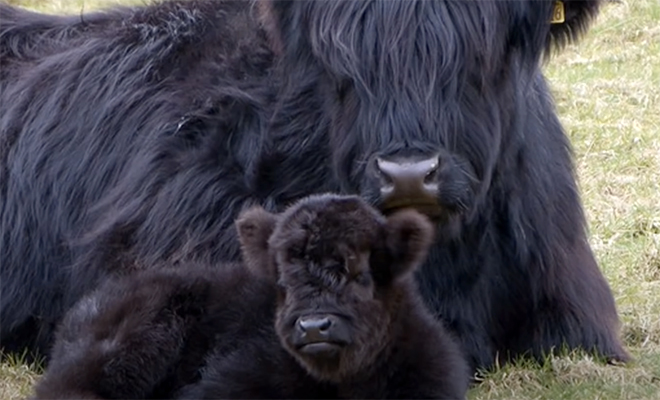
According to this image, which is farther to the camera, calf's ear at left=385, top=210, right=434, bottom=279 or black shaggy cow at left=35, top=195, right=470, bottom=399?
calf's ear at left=385, top=210, right=434, bottom=279

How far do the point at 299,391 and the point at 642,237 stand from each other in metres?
3.59

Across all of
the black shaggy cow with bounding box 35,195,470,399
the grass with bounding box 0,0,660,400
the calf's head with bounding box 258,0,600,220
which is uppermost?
the calf's head with bounding box 258,0,600,220

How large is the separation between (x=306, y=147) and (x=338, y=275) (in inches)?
54.9

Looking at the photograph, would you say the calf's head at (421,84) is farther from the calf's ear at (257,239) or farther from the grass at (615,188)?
the grass at (615,188)

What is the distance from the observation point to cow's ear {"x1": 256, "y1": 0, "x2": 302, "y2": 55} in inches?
223

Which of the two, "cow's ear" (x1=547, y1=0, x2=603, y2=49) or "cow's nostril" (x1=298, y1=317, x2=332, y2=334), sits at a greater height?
"cow's ear" (x1=547, y1=0, x2=603, y2=49)

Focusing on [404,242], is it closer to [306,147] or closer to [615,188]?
[306,147]

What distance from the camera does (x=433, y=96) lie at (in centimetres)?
526

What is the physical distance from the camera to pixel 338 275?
4.31 meters

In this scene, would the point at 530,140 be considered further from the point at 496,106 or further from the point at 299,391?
the point at 299,391

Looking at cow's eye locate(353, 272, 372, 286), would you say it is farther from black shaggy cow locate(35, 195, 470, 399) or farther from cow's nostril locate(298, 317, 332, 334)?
cow's nostril locate(298, 317, 332, 334)

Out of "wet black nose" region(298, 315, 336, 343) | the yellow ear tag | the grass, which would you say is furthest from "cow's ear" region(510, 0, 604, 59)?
"wet black nose" region(298, 315, 336, 343)

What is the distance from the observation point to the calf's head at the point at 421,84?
5105 mm

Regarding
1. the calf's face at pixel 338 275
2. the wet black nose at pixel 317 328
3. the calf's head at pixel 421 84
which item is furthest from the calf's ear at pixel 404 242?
the calf's head at pixel 421 84
